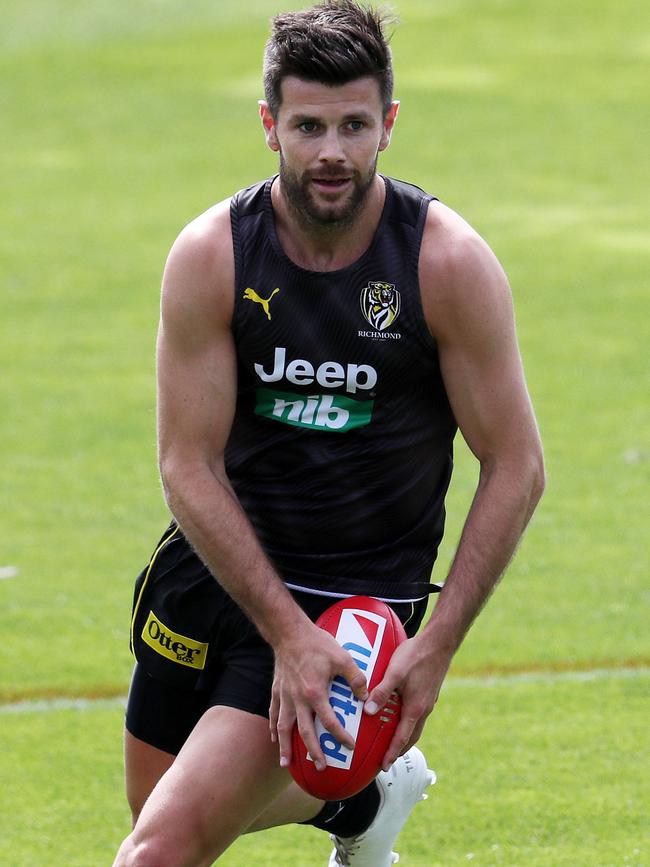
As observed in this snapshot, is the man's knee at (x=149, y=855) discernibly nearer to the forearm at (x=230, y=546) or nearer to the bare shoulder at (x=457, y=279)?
the forearm at (x=230, y=546)

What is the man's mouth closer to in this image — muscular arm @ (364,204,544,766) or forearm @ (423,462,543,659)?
muscular arm @ (364,204,544,766)

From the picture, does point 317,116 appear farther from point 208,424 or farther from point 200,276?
point 208,424

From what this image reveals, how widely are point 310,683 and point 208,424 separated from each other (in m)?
0.68

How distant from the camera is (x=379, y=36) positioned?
13.3 feet

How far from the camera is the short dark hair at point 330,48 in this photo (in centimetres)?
396

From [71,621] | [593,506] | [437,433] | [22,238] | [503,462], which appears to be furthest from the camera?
[22,238]

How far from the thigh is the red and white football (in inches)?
4.8

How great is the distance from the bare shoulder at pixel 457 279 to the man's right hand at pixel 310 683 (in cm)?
78

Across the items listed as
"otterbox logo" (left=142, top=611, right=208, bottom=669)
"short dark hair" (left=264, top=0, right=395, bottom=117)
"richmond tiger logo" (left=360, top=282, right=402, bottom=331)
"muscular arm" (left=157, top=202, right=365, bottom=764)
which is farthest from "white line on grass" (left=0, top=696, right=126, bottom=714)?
"short dark hair" (left=264, top=0, right=395, bottom=117)

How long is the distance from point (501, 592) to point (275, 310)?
364 centimetres

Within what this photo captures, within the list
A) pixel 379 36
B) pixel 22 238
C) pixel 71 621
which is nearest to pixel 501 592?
pixel 71 621

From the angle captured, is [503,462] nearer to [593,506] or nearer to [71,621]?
[71,621]

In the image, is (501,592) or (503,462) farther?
(501,592)

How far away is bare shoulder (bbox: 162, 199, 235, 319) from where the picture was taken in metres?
4.10
